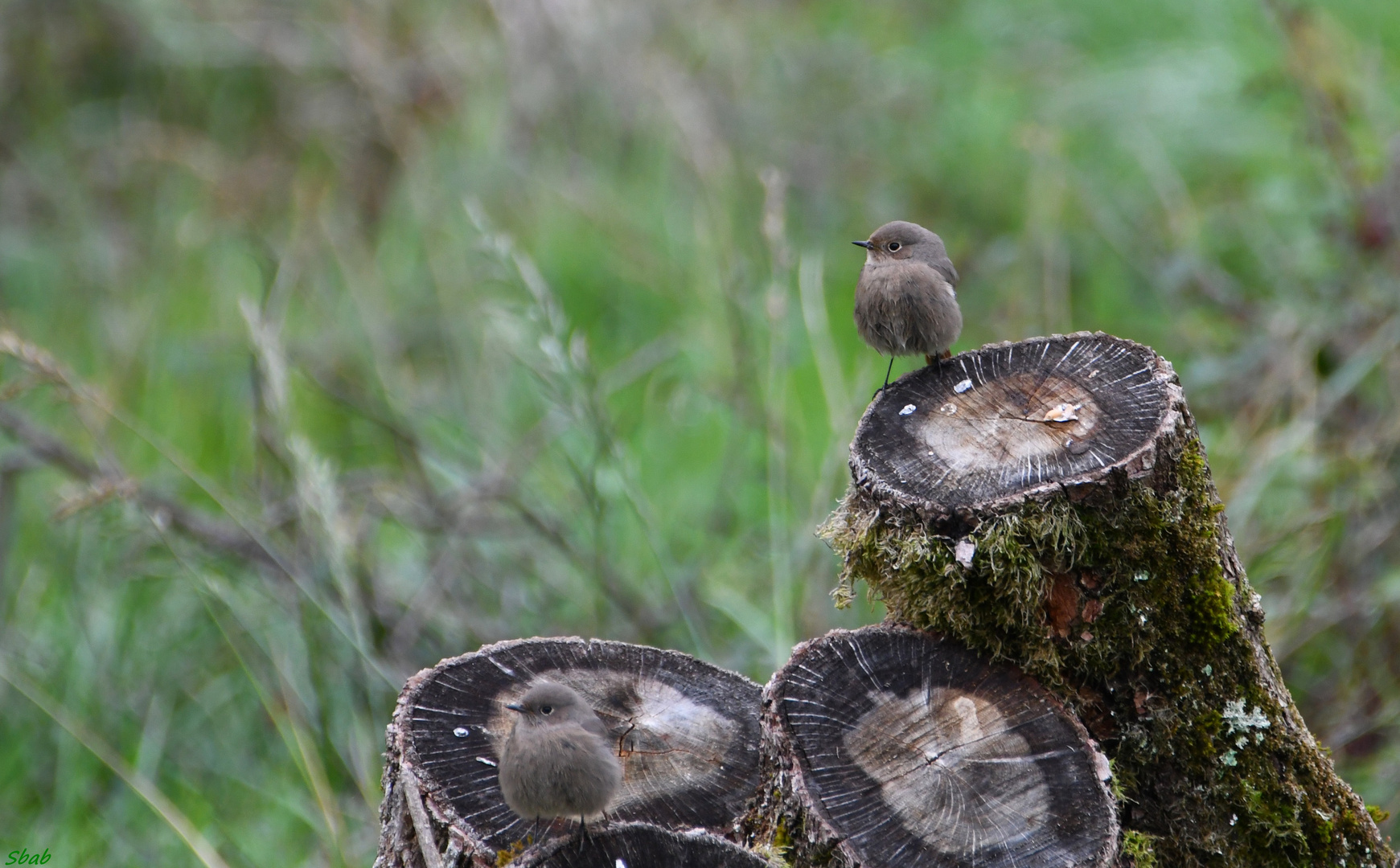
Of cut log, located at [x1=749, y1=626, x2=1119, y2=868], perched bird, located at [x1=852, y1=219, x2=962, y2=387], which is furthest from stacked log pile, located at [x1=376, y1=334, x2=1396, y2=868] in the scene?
perched bird, located at [x1=852, y1=219, x2=962, y2=387]

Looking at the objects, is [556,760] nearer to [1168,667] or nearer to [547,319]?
[1168,667]

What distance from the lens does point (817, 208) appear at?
25.2 feet

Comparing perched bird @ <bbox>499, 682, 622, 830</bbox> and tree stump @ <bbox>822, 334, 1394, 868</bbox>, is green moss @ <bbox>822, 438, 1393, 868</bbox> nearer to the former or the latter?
tree stump @ <bbox>822, 334, 1394, 868</bbox>

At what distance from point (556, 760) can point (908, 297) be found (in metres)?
1.73

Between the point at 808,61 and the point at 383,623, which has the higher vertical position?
the point at 808,61

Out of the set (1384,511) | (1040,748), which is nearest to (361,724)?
(1040,748)

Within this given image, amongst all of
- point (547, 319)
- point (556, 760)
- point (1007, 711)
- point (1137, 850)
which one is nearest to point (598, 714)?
point (556, 760)

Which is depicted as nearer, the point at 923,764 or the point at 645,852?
the point at 645,852

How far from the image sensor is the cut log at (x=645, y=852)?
2150 millimetres

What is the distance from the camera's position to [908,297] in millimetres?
3352

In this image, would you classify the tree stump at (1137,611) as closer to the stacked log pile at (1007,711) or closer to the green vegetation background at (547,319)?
the stacked log pile at (1007,711)

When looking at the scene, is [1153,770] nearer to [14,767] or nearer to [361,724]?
[361,724]

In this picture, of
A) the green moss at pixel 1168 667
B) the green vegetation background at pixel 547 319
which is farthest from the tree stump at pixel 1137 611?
the green vegetation background at pixel 547 319

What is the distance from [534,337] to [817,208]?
12.0ft
